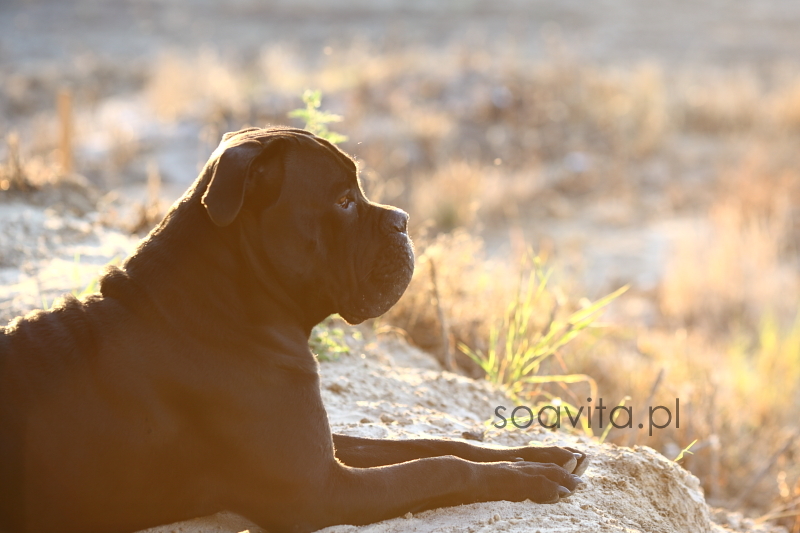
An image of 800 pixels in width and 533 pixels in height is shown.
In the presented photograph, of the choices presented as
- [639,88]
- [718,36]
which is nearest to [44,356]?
[639,88]

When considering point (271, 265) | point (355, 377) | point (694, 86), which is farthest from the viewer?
point (694, 86)

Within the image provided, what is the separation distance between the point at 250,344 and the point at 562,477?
1.16 metres

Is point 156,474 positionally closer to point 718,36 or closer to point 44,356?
point 44,356

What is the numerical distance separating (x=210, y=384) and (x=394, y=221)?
2.74 feet

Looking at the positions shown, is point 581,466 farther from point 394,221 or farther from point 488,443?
point 394,221

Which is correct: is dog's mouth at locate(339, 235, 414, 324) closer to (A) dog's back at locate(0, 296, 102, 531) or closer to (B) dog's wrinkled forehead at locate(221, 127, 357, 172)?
(B) dog's wrinkled forehead at locate(221, 127, 357, 172)

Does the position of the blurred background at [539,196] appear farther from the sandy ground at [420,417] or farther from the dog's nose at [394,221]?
the dog's nose at [394,221]

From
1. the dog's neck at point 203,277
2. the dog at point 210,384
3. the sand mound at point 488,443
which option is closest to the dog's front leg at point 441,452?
the sand mound at point 488,443

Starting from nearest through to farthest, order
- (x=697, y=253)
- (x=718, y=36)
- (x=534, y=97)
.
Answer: (x=697, y=253)
(x=534, y=97)
(x=718, y=36)

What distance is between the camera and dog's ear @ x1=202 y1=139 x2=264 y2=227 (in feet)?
7.41

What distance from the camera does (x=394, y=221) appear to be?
2691 millimetres

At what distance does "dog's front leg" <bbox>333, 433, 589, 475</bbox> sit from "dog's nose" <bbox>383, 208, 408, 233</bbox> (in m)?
0.77

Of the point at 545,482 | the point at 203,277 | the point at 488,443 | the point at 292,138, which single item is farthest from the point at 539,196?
the point at 203,277

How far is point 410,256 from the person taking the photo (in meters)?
2.76
